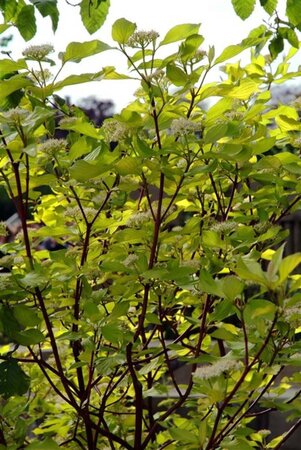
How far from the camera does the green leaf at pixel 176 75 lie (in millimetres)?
1597

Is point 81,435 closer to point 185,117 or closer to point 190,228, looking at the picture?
point 190,228

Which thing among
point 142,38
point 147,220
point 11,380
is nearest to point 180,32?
point 142,38

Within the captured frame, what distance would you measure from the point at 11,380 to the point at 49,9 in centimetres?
71

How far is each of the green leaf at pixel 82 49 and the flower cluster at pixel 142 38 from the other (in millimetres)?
47

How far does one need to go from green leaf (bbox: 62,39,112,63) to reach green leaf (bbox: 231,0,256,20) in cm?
37

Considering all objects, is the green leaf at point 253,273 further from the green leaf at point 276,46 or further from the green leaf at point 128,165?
the green leaf at point 276,46

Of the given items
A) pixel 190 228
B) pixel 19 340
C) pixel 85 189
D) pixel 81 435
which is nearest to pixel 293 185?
pixel 190 228

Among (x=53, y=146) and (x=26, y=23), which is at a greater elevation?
(x=26, y=23)

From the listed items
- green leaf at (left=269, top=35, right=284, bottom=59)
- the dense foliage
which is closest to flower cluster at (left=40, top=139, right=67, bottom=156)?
the dense foliage

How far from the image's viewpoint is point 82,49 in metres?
1.59

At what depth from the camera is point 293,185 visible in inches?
73.0

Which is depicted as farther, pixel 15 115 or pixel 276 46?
pixel 276 46

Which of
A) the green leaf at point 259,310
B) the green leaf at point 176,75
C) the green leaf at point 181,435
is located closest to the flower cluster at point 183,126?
the green leaf at point 176,75

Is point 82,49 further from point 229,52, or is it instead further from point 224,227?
point 224,227
